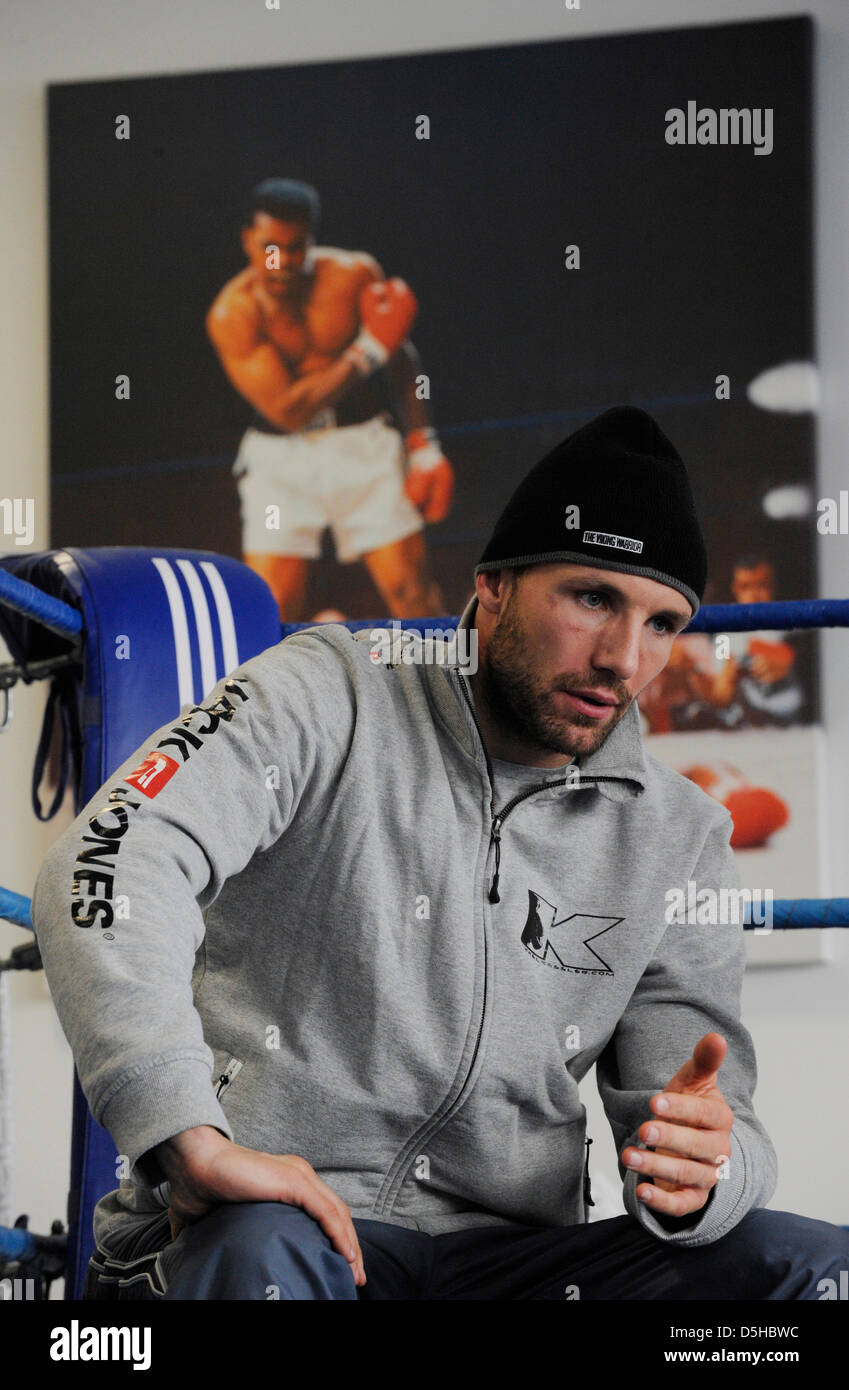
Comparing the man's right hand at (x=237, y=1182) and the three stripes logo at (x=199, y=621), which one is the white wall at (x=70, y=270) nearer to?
the three stripes logo at (x=199, y=621)

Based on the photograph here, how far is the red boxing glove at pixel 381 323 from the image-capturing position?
2834 mm

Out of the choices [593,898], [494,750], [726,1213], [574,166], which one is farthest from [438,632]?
[574,166]

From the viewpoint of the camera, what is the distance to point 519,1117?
110cm

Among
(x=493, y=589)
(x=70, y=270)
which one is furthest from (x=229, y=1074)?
(x=70, y=270)

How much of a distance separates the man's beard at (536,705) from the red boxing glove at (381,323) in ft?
5.80

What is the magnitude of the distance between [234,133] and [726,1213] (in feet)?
8.34

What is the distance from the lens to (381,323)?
112 inches

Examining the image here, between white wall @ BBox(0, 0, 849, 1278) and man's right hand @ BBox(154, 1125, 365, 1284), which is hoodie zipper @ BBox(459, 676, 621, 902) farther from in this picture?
white wall @ BBox(0, 0, 849, 1278)

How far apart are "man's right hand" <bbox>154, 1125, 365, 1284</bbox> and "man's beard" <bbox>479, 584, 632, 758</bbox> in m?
0.43

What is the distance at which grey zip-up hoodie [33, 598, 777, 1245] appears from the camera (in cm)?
96

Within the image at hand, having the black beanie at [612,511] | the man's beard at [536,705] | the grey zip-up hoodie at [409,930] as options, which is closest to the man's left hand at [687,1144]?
the grey zip-up hoodie at [409,930]

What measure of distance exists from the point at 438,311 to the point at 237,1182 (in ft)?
7.50

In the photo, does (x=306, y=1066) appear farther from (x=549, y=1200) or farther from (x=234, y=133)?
(x=234, y=133)
